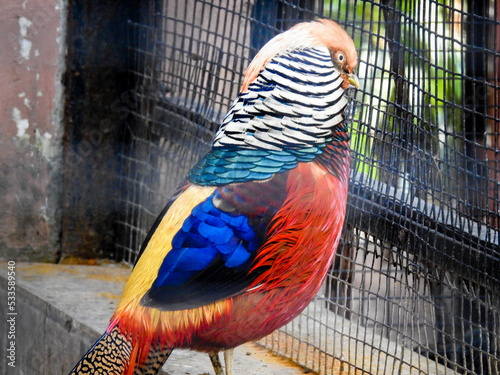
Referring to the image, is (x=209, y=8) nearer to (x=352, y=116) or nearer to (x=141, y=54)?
(x=141, y=54)

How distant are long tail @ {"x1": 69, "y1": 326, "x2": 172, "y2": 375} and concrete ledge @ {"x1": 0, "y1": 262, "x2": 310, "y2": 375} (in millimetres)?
615

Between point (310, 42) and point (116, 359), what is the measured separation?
93cm

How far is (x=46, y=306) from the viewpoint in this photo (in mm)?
2922

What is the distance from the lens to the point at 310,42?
1.75 metres

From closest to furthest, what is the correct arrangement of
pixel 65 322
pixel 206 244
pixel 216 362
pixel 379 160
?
pixel 206 244 < pixel 216 362 < pixel 379 160 < pixel 65 322

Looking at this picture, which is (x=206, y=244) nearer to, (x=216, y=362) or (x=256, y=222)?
(x=256, y=222)

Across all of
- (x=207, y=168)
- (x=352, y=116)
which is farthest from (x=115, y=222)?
(x=207, y=168)

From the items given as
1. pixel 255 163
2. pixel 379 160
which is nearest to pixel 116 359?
pixel 255 163

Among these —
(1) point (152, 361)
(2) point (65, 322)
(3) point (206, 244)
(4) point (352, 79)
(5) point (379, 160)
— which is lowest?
(2) point (65, 322)

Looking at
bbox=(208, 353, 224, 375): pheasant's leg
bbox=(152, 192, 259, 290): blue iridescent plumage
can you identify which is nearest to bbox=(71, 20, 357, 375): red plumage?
bbox=(152, 192, 259, 290): blue iridescent plumage

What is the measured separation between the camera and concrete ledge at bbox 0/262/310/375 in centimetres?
254

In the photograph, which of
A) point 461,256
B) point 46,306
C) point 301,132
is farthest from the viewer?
point 46,306

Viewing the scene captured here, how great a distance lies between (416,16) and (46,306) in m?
1.87

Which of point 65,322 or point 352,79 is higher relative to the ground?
point 352,79
